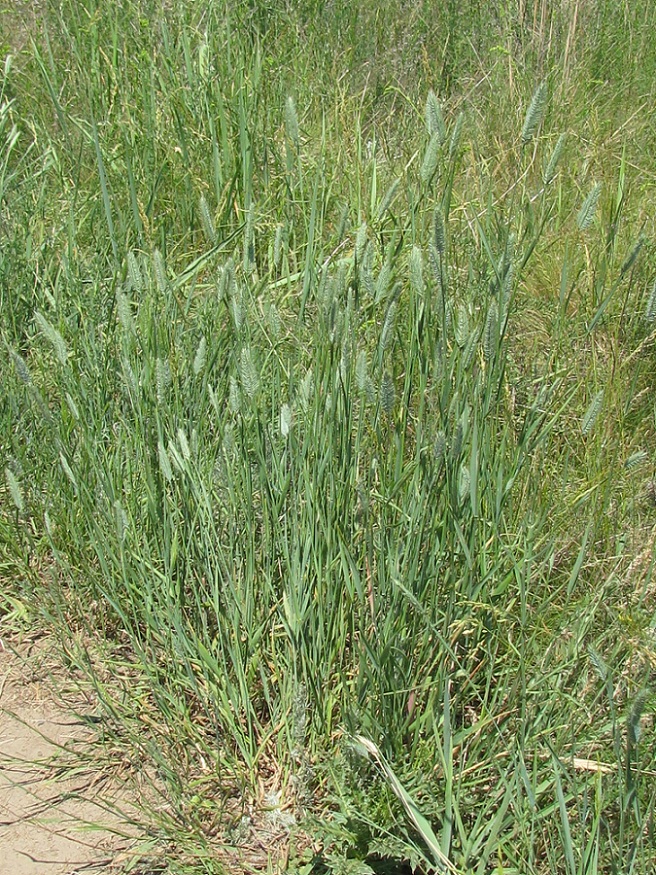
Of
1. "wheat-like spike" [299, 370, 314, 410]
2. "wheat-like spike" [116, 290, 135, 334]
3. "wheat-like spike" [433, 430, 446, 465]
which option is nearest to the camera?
"wheat-like spike" [433, 430, 446, 465]

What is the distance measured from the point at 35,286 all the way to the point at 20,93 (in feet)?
3.86

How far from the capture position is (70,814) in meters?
1.75

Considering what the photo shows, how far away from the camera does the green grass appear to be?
1637 mm

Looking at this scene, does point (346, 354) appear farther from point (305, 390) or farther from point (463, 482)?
point (463, 482)

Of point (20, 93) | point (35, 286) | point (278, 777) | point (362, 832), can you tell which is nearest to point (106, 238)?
point (35, 286)

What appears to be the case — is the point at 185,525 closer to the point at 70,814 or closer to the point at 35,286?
the point at 70,814

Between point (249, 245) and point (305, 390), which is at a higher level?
point (249, 245)

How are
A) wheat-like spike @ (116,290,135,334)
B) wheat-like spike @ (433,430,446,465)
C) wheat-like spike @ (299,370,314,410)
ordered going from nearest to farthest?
wheat-like spike @ (433,430,446,465) < wheat-like spike @ (299,370,314,410) < wheat-like spike @ (116,290,135,334)

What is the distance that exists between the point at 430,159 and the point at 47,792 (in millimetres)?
1388

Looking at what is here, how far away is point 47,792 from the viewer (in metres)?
1.91

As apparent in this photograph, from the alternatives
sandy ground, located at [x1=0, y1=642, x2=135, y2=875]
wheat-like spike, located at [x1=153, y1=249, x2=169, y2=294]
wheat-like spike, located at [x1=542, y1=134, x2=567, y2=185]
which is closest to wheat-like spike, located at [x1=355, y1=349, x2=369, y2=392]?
wheat-like spike, located at [x1=542, y1=134, x2=567, y2=185]

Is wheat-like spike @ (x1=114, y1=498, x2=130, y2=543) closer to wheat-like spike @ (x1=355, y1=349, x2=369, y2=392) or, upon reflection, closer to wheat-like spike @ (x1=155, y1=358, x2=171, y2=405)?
wheat-like spike @ (x1=155, y1=358, x2=171, y2=405)

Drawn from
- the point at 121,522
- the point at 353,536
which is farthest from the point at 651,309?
the point at 121,522

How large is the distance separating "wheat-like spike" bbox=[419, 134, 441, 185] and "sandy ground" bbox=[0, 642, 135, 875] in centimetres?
115
